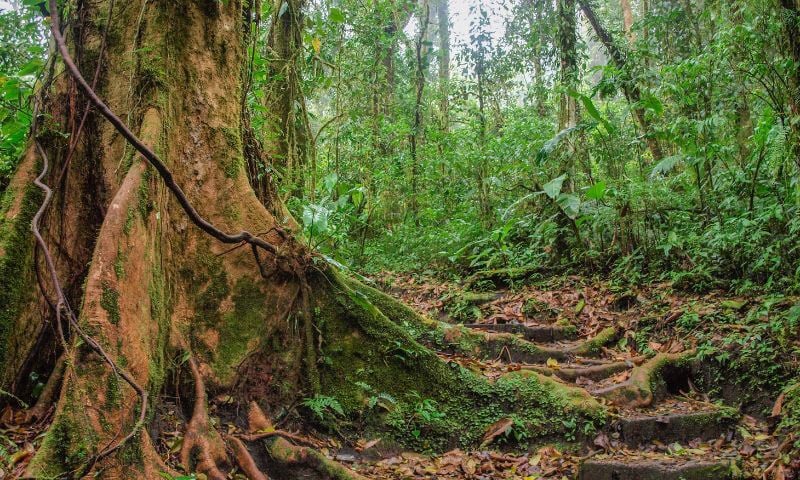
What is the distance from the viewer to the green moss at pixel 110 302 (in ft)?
8.83

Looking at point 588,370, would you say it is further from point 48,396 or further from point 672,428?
point 48,396

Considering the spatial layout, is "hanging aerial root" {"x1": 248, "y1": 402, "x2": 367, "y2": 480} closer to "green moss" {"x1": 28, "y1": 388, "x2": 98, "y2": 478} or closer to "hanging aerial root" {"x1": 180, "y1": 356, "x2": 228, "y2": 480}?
"hanging aerial root" {"x1": 180, "y1": 356, "x2": 228, "y2": 480}

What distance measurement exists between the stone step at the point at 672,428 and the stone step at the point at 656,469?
0.45 m

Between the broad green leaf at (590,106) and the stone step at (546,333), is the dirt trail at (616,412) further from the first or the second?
the broad green leaf at (590,106)

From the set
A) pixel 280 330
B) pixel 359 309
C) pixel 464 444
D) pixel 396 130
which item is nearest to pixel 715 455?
pixel 464 444

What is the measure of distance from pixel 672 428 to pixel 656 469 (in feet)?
2.88

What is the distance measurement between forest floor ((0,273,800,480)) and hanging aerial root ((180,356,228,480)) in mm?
74

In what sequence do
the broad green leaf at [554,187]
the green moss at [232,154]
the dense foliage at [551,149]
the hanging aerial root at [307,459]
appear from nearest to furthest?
1. the hanging aerial root at [307,459]
2. the green moss at [232,154]
3. the dense foliage at [551,149]
4. the broad green leaf at [554,187]

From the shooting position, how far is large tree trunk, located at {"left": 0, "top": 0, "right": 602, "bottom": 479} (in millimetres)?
2652

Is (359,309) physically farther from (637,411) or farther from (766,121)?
(766,121)

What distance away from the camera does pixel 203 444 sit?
2980 mm

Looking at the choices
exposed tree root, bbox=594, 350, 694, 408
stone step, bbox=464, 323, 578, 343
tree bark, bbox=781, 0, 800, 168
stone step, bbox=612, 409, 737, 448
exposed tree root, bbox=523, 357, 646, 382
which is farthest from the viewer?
stone step, bbox=464, 323, 578, 343

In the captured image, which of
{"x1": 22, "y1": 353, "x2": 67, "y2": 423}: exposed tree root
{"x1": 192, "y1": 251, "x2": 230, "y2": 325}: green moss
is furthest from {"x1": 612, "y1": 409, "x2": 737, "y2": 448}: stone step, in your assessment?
{"x1": 22, "y1": 353, "x2": 67, "y2": 423}: exposed tree root

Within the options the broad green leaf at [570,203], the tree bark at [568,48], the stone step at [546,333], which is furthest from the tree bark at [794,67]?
the tree bark at [568,48]
